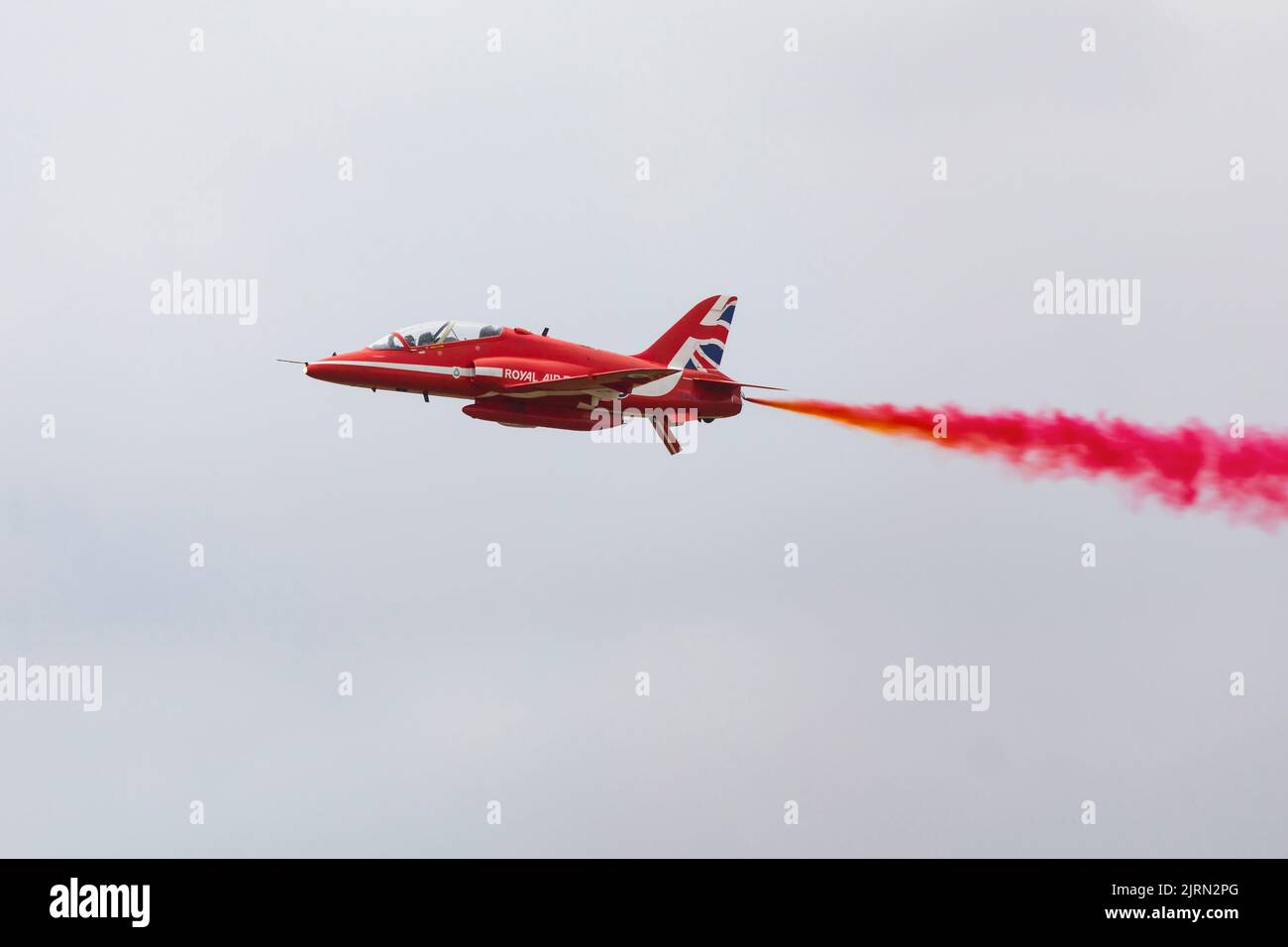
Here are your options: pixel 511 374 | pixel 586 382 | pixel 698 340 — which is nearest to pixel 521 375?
pixel 511 374

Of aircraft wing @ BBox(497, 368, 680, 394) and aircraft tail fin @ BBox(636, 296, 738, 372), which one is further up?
aircraft tail fin @ BBox(636, 296, 738, 372)

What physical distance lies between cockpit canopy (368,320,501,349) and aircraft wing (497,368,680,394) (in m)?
1.81

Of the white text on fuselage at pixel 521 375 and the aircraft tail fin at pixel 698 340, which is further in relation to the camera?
the aircraft tail fin at pixel 698 340

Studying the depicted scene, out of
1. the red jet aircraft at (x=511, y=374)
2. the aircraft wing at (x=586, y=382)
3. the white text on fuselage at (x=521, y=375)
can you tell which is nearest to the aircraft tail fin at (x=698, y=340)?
the red jet aircraft at (x=511, y=374)

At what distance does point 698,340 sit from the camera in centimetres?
7606

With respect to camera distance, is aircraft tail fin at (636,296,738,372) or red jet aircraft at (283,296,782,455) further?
aircraft tail fin at (636,296,738,372)

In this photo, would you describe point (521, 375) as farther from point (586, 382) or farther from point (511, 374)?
point (586, 382)

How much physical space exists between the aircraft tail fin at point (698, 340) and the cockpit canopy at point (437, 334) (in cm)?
635

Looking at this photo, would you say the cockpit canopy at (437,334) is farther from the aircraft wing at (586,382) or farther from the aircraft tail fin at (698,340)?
the aircraft tail fin at (698,340)

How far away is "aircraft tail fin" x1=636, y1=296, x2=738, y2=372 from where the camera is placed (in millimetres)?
75688

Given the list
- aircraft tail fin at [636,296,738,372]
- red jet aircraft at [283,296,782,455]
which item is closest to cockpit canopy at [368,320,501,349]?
red jet aircraft at [283,296,782,455]

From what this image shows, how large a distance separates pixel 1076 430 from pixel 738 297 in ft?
35.9

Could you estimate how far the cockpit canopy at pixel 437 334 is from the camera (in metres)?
70.6

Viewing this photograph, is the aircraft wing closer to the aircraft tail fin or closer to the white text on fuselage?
the white text on fuselage
